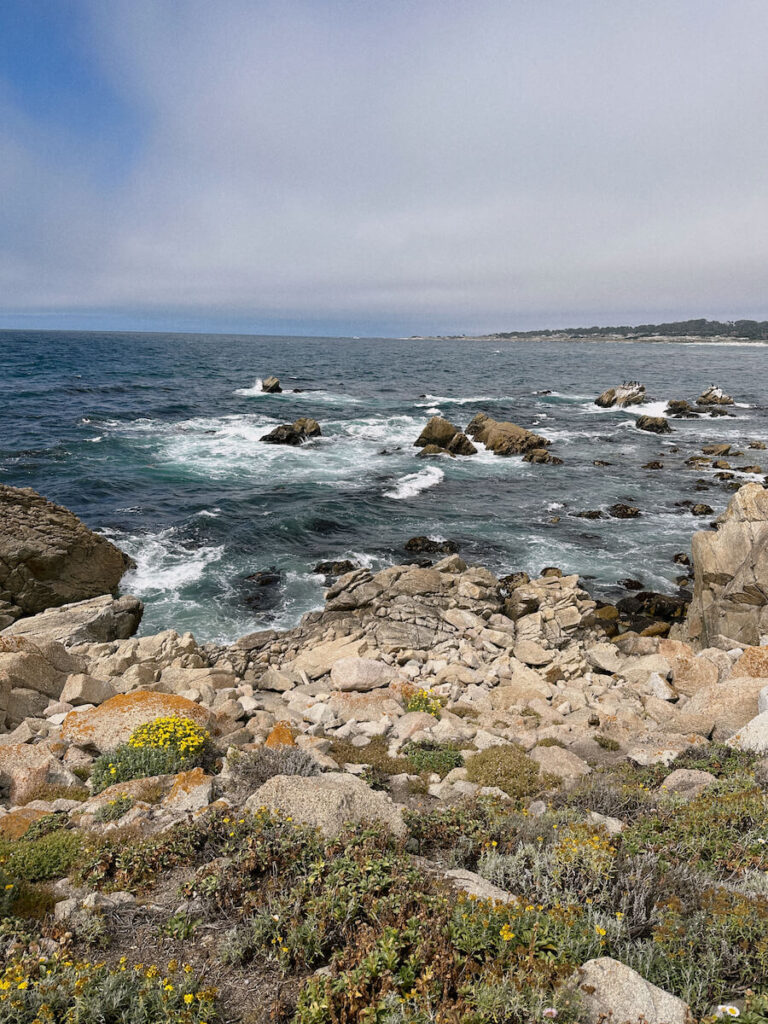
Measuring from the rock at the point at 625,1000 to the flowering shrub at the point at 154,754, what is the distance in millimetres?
5783

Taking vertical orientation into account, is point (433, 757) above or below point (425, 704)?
above

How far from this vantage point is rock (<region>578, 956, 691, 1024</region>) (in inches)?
143

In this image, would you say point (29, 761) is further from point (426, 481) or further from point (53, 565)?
point (426, 481)

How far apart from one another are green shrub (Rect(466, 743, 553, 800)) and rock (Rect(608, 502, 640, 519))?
2340 centimetres

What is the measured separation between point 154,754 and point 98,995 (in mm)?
3993

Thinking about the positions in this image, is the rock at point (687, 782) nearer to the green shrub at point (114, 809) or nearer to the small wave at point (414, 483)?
the green shrub at point (114, 809)

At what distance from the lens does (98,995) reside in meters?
3.87

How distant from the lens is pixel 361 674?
1235cm

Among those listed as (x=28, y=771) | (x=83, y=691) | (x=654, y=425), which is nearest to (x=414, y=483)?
(x=83, y=691)

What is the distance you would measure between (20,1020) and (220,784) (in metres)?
3.24

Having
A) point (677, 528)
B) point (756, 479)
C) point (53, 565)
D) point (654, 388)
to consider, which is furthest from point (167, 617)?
point (654, 388)

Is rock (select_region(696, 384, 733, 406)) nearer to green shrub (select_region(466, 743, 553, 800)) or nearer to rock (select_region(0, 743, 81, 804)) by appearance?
green shrub (select_region(466, 743, 553, 800))

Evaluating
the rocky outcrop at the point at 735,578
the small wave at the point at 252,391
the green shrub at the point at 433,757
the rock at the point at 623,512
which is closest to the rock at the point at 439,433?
the rock at the point at 623,512

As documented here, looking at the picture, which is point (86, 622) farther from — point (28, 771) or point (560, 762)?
point (560, 762)
